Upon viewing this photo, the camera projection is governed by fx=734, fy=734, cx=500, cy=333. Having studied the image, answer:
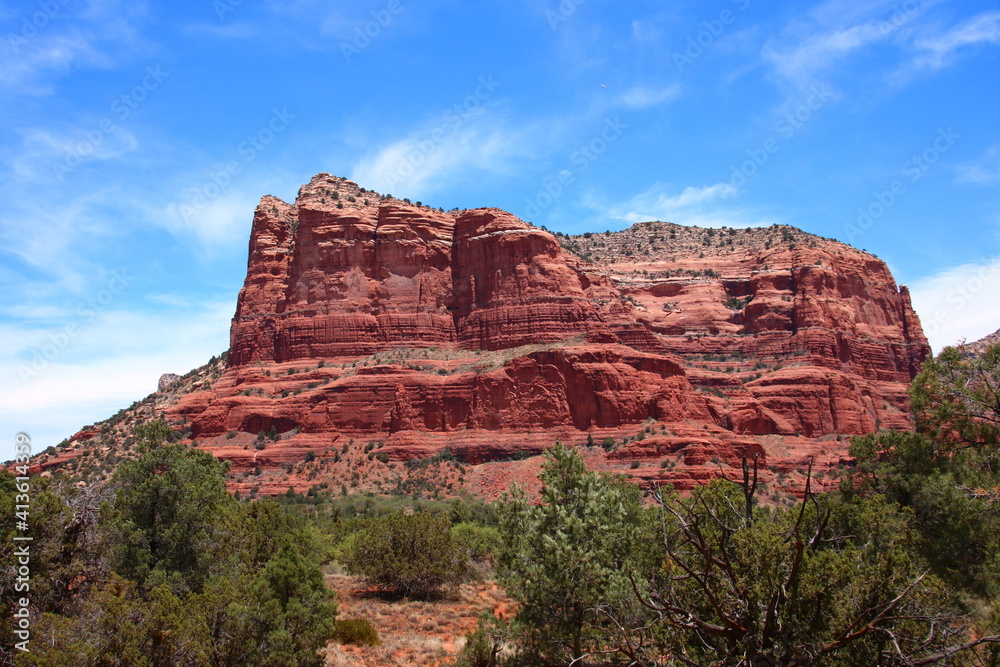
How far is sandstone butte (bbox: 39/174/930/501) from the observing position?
66.9m

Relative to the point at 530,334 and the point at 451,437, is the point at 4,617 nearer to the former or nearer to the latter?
the point at 451,437

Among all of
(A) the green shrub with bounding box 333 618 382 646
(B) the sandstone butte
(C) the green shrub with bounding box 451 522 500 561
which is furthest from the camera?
(B) the sandstone butte

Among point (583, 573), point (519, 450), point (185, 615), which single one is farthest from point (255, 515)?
point (519, 450)

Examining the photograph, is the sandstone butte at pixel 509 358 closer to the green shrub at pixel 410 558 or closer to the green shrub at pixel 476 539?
the green shrub at pixel 476 539

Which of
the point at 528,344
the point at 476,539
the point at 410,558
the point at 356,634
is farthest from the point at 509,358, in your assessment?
the point at 356,634

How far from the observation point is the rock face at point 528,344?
69188 mm

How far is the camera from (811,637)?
7340 mm

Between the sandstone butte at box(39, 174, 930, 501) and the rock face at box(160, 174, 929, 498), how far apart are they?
0.75 ft

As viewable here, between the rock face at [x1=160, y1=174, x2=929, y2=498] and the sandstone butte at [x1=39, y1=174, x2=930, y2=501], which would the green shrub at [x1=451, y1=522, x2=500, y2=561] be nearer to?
the sandstone butte at [x1=39, y1=174, x2=930, y2=501]

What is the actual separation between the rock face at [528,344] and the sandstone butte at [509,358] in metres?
0.23

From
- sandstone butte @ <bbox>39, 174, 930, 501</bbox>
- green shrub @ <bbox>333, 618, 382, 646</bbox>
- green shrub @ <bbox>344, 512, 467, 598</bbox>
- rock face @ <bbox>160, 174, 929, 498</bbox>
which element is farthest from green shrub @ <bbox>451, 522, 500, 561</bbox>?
rock face @ <bbox>160, 174, 929, 498</bbox>

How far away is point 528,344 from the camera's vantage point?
3022 inches

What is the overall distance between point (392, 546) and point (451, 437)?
41.7 metres

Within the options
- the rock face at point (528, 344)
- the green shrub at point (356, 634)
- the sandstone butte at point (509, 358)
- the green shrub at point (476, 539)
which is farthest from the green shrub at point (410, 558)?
the rock face at point (528, 344)
